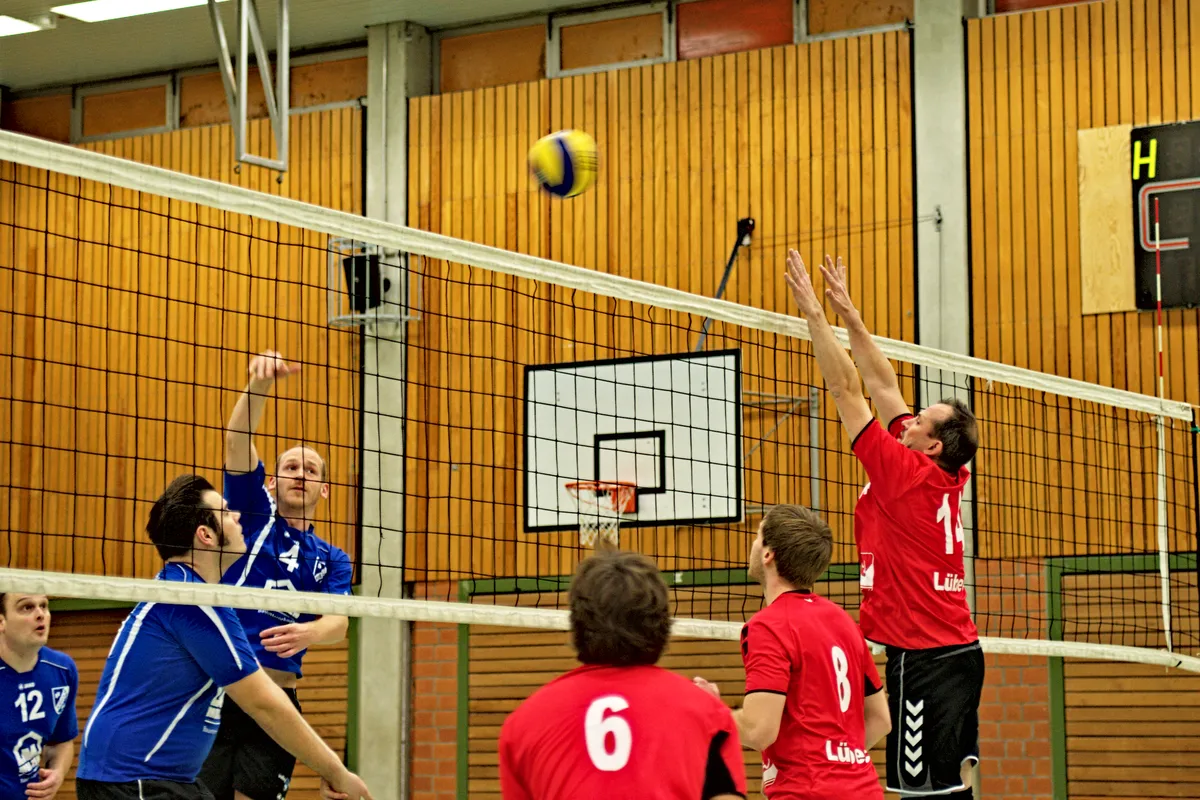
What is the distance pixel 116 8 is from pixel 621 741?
43.5 ft

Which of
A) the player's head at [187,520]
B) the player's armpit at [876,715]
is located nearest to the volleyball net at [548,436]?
the player's armpit at [876,715]

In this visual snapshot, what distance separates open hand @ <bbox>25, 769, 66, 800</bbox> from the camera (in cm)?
702

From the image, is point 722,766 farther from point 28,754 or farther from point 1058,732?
point 1058,732

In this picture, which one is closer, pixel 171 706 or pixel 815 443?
pixel 171 706

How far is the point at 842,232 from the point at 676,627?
7249 mm

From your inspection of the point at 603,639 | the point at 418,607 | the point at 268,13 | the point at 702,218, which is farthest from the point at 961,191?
the point at 603,639

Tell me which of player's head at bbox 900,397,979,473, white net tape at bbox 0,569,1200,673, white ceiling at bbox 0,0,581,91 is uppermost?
white ceiling at bbox 0,0,581,91

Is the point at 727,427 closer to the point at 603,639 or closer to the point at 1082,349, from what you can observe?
the point at 1082,349

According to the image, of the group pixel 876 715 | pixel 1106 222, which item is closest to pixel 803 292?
pixel 876 715

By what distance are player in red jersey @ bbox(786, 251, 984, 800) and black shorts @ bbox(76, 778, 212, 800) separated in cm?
278

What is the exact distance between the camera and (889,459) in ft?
20.9

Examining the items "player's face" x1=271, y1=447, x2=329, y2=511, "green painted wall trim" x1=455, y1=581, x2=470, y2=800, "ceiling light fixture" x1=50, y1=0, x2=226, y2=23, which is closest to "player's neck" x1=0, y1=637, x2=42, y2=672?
"player's face" x1=271, y1=447, x2=329, y2=511

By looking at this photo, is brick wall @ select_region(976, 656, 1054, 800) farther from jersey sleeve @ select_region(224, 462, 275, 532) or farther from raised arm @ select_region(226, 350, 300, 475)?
raised arm @ select_region(226, 350, 300, 475)

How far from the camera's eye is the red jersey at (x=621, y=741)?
346 cm
